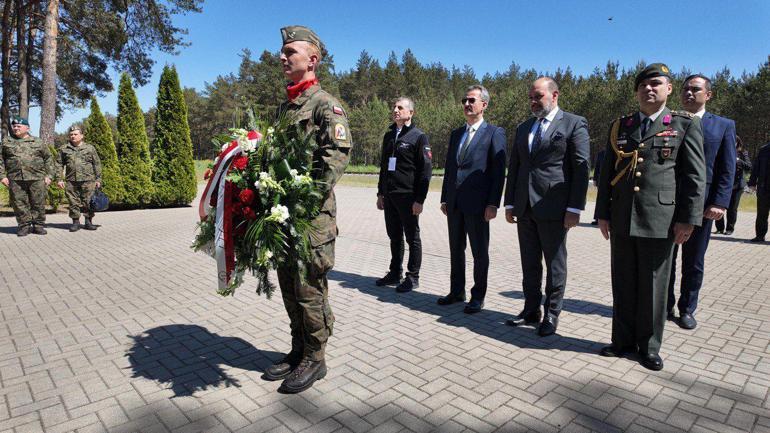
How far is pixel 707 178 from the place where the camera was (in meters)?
→ 4.37

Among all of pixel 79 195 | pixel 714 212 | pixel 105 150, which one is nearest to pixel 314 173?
pixel 714 212

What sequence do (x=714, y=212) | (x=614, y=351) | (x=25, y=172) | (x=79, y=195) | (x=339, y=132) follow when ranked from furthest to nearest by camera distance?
(x=79, y=195)
(x=25, y=172)
(x=714, y=212)
(x=614, y=351)
(x=339, y=132)

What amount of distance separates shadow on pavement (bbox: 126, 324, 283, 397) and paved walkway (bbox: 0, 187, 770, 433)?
0.02 m

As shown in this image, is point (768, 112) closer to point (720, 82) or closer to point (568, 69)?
point (720, 82)

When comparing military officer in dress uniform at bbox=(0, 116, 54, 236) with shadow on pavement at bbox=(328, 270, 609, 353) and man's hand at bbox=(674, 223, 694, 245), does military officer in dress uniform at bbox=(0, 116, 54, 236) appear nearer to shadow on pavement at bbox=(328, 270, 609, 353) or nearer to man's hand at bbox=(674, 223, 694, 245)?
shadow on pavement at bbox=(328, 270, 609, 353)

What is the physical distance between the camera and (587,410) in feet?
9.48

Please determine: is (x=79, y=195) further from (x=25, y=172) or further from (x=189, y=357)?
(x=189, y=357)

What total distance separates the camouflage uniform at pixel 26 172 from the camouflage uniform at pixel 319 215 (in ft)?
28.2

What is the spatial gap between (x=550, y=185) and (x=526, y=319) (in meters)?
1.33

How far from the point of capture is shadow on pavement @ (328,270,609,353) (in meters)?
4.02

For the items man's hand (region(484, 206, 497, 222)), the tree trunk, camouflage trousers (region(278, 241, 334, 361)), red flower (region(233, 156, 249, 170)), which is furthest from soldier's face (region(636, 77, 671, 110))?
the tree trunk

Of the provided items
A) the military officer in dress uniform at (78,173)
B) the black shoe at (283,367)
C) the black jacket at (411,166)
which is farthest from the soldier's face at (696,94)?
the military officer in dress uniform at (78,173)

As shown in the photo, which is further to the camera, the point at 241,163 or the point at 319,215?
the point at 319,215

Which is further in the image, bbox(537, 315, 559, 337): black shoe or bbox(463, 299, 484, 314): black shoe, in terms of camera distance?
bbox(463, 299, 484, 314): black shoe
